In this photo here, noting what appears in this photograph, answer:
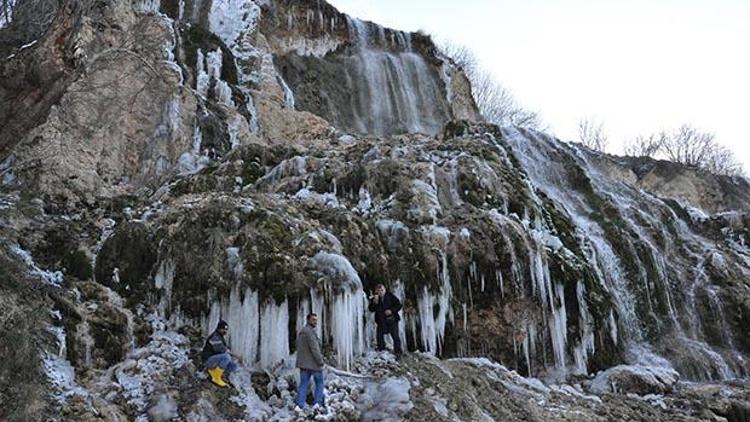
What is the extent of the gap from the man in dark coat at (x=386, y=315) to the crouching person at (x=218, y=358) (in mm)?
2327

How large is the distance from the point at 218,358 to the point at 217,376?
21cm

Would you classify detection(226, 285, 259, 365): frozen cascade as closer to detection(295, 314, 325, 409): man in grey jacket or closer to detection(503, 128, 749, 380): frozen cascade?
detection(295, 314, 325, 409): man in grey jacket

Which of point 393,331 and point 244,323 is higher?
point 244,323

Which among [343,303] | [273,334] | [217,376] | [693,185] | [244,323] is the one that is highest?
[693,185]

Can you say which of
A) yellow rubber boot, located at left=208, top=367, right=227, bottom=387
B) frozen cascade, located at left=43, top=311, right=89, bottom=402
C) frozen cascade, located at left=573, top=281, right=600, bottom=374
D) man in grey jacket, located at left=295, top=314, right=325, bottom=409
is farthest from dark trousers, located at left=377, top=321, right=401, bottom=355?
frozen cascade, located at left=43, top=311, right=89, bottom=402

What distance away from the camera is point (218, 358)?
7.01 meters

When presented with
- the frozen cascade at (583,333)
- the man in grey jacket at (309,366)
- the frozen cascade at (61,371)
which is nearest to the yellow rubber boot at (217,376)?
the man in grey jacket at (309,366)

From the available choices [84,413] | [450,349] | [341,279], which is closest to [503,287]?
[450,349]

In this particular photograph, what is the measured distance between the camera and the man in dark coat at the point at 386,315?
8672mm

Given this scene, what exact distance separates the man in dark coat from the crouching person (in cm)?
233

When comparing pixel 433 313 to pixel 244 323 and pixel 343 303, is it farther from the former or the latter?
pixel 244 323

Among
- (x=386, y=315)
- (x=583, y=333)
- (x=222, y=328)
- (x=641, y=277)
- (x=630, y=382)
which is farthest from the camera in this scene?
(x=641, y=277)

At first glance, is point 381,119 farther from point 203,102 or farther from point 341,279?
point 341,279

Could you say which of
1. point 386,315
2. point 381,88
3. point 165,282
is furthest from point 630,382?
point 381,88
